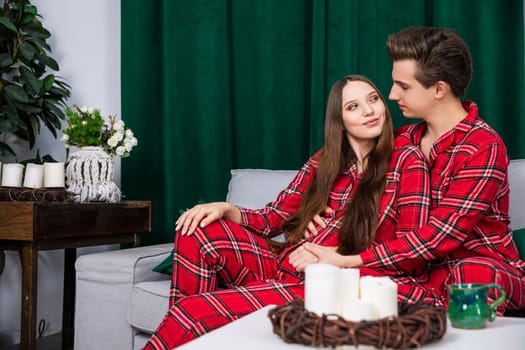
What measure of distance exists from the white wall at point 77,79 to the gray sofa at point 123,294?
1175mm

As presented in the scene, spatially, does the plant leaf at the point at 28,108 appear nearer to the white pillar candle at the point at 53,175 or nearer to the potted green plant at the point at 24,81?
the potted green plant at the point at 24,81

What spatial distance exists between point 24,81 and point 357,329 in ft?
7.91

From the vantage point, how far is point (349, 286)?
1.07m

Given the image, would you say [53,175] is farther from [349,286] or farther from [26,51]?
[349,286]

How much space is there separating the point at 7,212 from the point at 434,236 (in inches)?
61.1

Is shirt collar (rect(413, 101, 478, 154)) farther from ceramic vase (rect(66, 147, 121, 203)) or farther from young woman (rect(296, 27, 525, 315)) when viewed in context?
ceramic vase (rect(66, 147, 121, 203))

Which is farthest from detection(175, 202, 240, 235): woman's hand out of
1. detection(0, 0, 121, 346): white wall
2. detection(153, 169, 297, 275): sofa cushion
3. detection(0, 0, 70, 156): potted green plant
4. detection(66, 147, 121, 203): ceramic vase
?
detection(0, 0, 121, 346): white wall

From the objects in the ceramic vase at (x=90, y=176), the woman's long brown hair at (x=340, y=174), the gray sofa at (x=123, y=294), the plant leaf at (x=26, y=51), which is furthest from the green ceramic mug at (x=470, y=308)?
the plant leaf at (x=26, y=51)

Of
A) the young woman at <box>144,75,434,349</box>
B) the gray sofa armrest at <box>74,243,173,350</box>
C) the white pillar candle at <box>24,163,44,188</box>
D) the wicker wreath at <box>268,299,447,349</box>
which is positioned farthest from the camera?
the white pillar candle at <box>24,163,44,188</box>

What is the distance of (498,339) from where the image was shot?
1058mm

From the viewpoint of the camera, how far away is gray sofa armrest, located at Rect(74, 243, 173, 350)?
2.16m

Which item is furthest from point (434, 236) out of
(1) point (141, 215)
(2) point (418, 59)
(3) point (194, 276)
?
(1) point (141, 215)

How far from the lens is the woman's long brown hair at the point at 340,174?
1.78 m

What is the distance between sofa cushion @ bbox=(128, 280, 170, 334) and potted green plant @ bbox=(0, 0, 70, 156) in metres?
1.15
